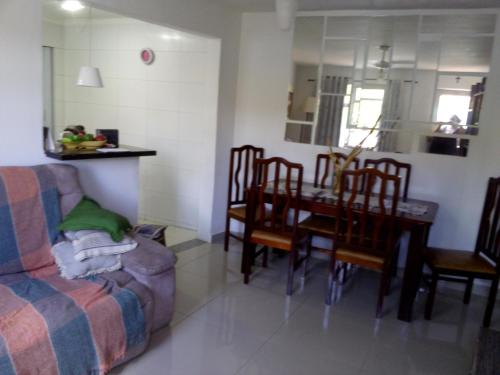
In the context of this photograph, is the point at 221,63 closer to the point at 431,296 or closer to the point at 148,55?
the point at 148,55

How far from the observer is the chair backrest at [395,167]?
3586mm

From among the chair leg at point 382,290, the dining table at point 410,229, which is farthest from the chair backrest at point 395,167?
the chair leg at point 382,290

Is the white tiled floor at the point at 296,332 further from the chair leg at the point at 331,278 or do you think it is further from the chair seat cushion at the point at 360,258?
the chair seat cushion at the point at 360,258

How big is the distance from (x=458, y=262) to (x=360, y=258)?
691mm

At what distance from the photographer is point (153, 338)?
2430 mm

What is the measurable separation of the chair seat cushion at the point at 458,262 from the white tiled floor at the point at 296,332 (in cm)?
40

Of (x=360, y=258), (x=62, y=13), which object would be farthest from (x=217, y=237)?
(x=62, y=13)

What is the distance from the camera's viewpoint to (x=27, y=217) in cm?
227

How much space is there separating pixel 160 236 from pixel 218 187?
4.59ft

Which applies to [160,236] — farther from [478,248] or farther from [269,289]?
[478,248]

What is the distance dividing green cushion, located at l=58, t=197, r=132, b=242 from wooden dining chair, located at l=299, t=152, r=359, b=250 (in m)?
1.49

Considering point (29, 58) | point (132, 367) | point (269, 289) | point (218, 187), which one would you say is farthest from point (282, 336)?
point (29, 58)

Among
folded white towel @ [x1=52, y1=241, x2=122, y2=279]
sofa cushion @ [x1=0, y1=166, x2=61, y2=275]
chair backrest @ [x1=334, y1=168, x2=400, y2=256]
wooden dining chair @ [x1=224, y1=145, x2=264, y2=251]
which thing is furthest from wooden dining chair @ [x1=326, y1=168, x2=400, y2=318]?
sofa cushion @ [x1=0, y1=166, x2=61, y2=275]

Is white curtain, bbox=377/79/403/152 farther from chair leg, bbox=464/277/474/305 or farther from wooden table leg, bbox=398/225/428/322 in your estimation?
chair leg, bbox=464/277/474/305
